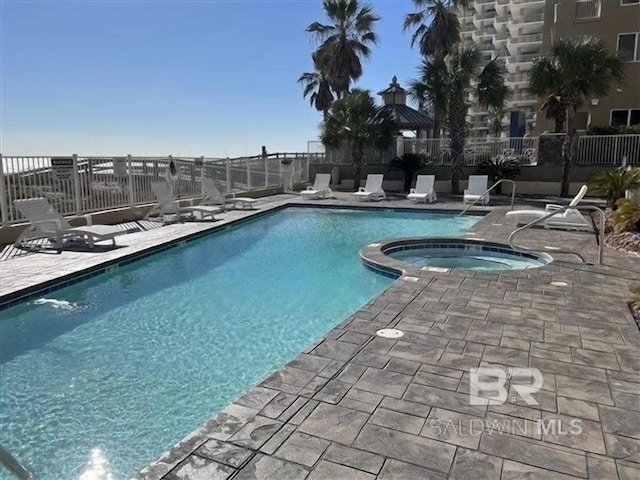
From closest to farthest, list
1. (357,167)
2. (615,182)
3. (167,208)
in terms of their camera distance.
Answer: (615,182), (167,208), (357,167)

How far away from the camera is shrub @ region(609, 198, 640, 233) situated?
27.6ft

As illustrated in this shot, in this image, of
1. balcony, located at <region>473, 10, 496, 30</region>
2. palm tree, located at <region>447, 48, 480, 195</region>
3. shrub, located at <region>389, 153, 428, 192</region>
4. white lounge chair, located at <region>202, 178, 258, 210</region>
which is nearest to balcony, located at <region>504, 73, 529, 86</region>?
balcony, located at <region>473, 10, 496, 30</region>

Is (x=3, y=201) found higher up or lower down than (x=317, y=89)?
lower down

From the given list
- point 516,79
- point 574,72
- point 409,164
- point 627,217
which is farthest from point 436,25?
point 516,79

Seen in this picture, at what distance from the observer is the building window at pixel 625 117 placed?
21.4 m

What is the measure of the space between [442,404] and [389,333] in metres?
1.25

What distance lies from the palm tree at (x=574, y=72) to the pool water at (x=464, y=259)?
33.0 feet

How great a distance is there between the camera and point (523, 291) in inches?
220

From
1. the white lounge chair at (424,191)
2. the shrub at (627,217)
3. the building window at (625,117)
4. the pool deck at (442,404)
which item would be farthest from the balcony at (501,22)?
the pool deck at (442,404)

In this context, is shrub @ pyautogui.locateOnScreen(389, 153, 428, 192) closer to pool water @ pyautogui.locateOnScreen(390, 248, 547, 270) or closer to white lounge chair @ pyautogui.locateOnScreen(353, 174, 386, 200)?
white lounge chair @ pyautogui.locateOnScreen(353, 174, 386, 200)

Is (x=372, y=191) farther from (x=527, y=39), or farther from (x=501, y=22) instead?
(x=501, y=22)

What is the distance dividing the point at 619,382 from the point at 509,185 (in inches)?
679

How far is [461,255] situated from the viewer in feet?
28.9

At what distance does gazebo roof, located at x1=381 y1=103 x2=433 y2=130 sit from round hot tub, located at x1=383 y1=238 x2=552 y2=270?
1344cm
